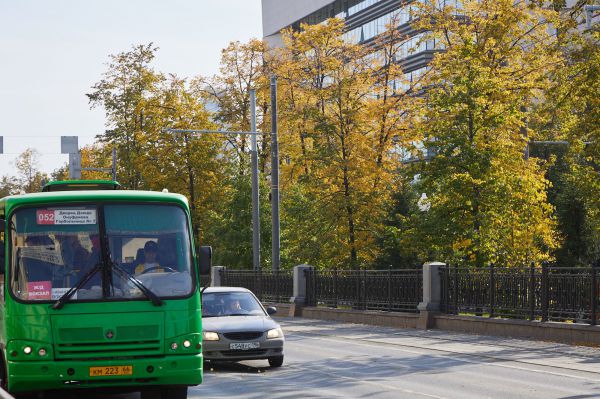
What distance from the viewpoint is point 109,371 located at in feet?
43.8

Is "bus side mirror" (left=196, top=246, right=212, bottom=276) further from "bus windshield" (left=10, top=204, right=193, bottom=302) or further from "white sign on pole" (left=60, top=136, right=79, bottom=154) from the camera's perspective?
"white sign on pole" (left=60, top=136, right=79, bottom=154)

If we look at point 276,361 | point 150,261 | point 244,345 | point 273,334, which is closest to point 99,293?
point 150,261

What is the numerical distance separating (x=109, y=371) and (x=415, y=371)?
7698 millimetres

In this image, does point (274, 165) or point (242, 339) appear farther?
point (274, 165)

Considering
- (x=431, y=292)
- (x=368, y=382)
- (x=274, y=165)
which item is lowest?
(x=368, y=382)

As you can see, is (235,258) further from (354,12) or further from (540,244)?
(354,12)

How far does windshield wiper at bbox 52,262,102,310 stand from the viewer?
13.4 metres

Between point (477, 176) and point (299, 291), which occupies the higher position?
point (477, 176)

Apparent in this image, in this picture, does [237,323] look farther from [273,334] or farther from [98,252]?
[98,252]

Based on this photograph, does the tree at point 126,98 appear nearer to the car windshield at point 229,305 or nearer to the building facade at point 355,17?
the building facade at point 355,17

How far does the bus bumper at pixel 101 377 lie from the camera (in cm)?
1324

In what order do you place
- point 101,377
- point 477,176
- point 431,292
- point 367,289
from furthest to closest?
point 367,289 < point 477,176 < point 431,292 < point 101,377

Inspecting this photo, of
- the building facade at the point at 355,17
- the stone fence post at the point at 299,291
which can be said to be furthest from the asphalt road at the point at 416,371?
the building facade at the point at 355,17

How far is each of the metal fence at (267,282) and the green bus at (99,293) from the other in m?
30.9
